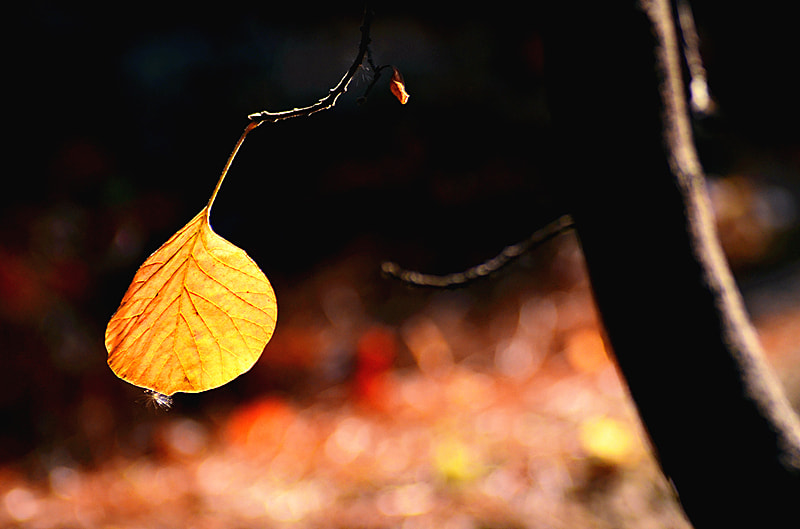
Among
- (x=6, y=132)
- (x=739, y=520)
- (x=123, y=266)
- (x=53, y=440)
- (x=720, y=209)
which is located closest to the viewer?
(x=739, y=520)

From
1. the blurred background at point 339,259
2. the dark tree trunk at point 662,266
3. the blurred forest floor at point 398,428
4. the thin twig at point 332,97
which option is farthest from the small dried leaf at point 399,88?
the blurred forest floor at point 398,428

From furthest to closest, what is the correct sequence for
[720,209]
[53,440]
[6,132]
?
[720,209] < [6,132] < [53,440]

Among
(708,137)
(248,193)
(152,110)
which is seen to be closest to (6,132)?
(152,110)

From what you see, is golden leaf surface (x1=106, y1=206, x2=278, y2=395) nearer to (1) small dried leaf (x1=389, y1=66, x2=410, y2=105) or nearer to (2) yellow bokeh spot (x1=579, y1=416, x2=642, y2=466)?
(1) small dried leaf (x1=389, y1=66, x2=410, y2=105)

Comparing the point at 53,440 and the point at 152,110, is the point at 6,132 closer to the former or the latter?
the point at 152,110

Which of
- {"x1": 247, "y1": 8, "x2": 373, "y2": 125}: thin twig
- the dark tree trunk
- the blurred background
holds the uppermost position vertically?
the blurred background

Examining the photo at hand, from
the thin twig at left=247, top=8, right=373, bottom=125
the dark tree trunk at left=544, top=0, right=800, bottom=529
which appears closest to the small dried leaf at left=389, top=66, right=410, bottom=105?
the thin twig at left=247, top=8, right=373, bottom=125
